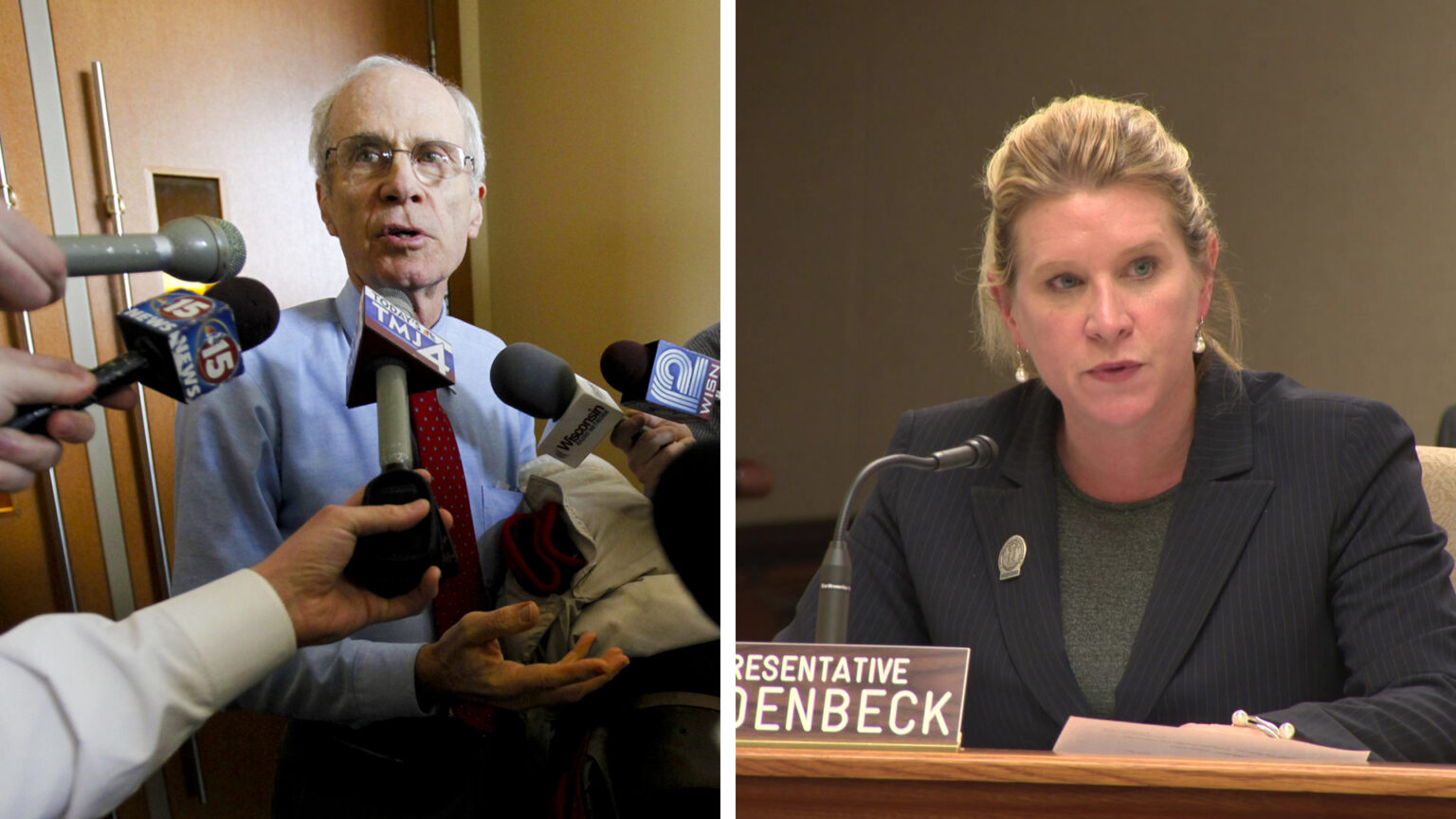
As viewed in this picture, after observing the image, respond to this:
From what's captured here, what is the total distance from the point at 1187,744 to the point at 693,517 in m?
0.60

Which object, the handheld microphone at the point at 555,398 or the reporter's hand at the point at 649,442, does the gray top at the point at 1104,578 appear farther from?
the handheld microphone at the point at 555,398

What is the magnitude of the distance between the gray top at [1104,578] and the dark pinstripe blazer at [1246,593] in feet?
0.06

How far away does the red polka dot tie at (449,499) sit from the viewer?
0.86 meters

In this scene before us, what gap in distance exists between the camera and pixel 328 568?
0.81 m

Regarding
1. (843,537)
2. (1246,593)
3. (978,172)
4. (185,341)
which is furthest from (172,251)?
(1246,593)

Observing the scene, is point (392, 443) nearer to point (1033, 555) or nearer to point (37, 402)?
point (37, 402)

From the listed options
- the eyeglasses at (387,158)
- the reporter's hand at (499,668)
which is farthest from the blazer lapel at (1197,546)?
the eyeglasses at (387,158)

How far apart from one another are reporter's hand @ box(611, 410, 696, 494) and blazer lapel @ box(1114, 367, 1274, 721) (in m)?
0.66

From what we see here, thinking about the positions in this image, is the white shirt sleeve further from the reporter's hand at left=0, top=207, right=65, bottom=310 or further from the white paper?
the white paper

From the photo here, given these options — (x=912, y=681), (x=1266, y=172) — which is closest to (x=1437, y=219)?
(x=1266, y=172)

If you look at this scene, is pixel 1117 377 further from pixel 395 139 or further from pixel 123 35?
pixel 123 35

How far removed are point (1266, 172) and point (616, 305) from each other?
939mm

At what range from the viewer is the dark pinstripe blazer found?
1192 mm

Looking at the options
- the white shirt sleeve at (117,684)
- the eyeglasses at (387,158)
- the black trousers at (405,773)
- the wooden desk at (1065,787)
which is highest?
the eyeglasses at (387,158)
